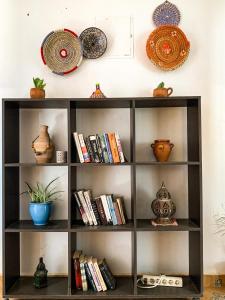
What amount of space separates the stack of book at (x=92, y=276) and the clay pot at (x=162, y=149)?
0.78m

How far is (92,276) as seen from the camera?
187 cm

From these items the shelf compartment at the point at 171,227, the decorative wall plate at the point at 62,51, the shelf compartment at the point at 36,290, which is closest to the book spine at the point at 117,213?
the shelf compartment at the point at 171,227

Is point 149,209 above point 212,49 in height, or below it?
below

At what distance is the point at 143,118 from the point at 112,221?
744mm

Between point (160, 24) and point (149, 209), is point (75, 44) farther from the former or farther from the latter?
point (149, 209)

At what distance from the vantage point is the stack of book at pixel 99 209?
191cm

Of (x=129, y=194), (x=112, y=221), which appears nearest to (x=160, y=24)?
(x=129, y=194)

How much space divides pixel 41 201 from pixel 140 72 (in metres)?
1.12


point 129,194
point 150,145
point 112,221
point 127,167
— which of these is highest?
point 150,145

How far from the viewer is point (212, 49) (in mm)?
2109

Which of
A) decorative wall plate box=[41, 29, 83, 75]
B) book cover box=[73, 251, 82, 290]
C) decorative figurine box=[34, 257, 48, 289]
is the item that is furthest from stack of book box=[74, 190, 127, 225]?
decorative wall plate box=[41, 29, 83, 75]

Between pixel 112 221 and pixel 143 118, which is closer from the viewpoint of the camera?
pixel 112 221

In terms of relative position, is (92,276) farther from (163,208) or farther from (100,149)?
(100,149)

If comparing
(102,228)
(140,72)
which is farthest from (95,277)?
(140,72)
